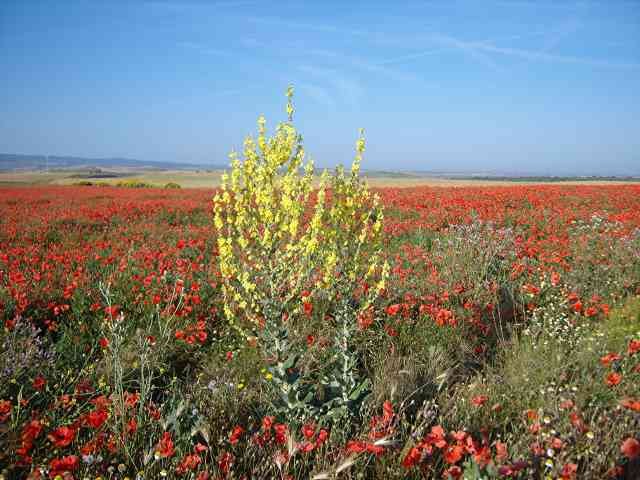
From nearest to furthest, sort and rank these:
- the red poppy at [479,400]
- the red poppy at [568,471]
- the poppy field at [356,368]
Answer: the red poppy at [568,471]
the poppy field at [356,368]
the red poppy at [479,400]

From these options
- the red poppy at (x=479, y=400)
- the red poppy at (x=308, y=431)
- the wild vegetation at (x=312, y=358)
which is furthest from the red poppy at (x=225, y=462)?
the red poppy at (x=479, y=400)

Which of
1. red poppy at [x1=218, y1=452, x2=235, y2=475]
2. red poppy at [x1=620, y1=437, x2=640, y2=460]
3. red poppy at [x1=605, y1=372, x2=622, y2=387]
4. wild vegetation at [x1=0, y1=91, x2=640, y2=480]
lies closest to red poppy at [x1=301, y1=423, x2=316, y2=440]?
wild vegetation at [x1=0, y1=91, x2=640, y2=480]

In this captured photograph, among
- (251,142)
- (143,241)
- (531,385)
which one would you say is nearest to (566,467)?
(531,385)

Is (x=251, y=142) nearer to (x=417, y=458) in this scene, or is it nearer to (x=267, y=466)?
(x=267, y=466)

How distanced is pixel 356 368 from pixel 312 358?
0.41m

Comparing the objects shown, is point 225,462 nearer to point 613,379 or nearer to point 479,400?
point 479,400

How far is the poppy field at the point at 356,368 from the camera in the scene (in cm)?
238

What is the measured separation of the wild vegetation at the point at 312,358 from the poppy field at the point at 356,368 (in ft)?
0.08

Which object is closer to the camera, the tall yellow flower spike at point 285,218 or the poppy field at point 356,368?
the poppy field at point 356,368

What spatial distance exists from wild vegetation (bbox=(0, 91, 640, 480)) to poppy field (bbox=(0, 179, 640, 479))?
0.02m

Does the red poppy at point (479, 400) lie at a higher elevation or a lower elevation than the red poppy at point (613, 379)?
lower

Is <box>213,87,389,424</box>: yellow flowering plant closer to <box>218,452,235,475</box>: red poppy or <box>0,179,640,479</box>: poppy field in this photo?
<box>0,179,640,479</box>: poppy field

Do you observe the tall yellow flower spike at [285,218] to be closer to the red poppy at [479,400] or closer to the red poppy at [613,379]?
the red poppy at [479,400]

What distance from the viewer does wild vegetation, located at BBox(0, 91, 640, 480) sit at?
7.91 feet
